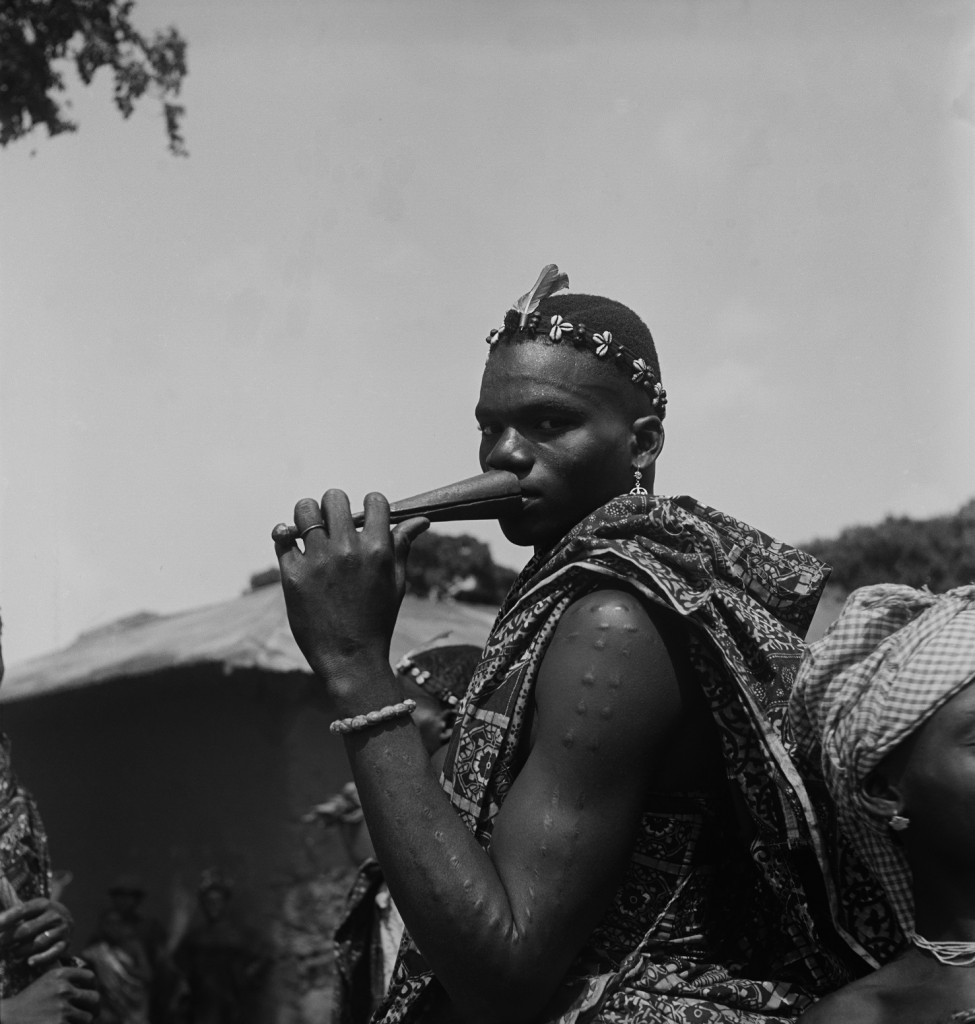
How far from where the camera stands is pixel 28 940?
126 inches

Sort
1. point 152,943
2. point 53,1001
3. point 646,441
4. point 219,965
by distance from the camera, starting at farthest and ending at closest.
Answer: point 152,943 < point 219,965 < point 53,1001 < point 646,441

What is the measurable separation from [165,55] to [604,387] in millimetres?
4423

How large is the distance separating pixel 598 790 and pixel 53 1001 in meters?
1.93

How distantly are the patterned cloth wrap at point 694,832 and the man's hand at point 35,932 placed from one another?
139 cm

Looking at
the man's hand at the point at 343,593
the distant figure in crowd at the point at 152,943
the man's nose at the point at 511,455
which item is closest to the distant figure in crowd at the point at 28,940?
the man's hand at the point at 343,593

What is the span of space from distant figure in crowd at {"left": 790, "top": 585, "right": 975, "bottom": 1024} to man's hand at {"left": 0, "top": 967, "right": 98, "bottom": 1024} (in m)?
2.04

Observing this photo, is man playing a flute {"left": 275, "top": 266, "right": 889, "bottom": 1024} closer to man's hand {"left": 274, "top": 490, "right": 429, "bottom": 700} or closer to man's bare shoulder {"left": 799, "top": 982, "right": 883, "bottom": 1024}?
man's hand {"left": 274, "top": 490, "right": 429, "bottom": 700}

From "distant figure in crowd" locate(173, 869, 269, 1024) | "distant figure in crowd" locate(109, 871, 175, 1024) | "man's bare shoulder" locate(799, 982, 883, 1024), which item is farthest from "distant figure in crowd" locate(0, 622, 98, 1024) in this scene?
"distant figure in crowd" locate(173, 869, 269, 1024)

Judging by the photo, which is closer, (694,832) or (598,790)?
(598,790)

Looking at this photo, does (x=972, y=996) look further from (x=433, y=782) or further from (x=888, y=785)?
(x=433, y=782)

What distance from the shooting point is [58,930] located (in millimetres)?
3254

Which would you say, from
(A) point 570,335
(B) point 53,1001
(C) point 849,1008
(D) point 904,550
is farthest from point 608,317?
(D) point 904,550

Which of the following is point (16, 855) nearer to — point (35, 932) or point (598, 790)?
point (35, 932)

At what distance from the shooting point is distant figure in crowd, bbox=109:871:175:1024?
9.74 m
